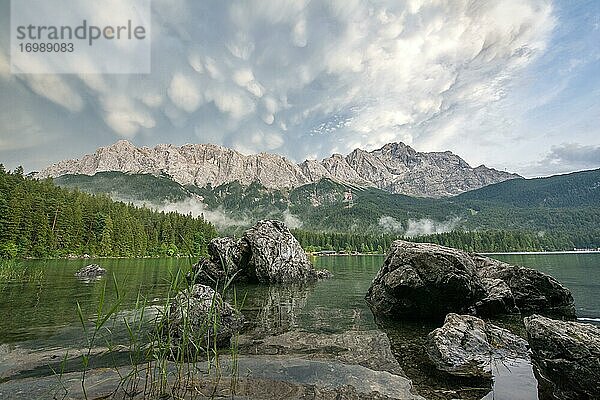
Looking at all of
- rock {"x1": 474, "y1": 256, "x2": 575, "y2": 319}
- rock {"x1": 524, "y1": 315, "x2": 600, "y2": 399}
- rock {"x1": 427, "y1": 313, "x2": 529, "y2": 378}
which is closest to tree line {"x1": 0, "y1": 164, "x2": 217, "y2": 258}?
rock {"x1": 474, "y1": 256, "x2": 575, "y2": 319}

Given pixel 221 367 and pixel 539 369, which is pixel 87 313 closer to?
pixel 221 367

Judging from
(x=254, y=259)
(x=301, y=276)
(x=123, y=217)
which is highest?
(x=123, y=217)

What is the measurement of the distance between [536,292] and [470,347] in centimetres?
1163

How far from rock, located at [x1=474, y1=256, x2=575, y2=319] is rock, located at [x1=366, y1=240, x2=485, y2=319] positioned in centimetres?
368

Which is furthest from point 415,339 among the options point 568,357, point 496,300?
point 496,300

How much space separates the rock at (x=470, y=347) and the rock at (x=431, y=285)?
3.59 m

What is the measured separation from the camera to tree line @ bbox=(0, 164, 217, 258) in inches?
2484

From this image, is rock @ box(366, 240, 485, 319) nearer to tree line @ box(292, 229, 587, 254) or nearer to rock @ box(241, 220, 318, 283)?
rock @ box(241, 220, 318, 283)

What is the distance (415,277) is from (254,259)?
69.7 ft

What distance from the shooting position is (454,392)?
670 centimetres

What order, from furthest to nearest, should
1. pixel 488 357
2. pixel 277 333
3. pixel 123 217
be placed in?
1. pixel 123 217
2. pixel 277 333
3. pixel 488 357

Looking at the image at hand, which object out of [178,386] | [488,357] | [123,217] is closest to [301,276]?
[488,357]

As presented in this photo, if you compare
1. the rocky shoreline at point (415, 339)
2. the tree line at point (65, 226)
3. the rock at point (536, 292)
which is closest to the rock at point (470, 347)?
the rocky shoreline at point (415, 339)

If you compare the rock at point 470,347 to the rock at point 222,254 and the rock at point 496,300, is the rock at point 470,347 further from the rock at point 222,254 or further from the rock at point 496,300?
the rock at point 222,254
